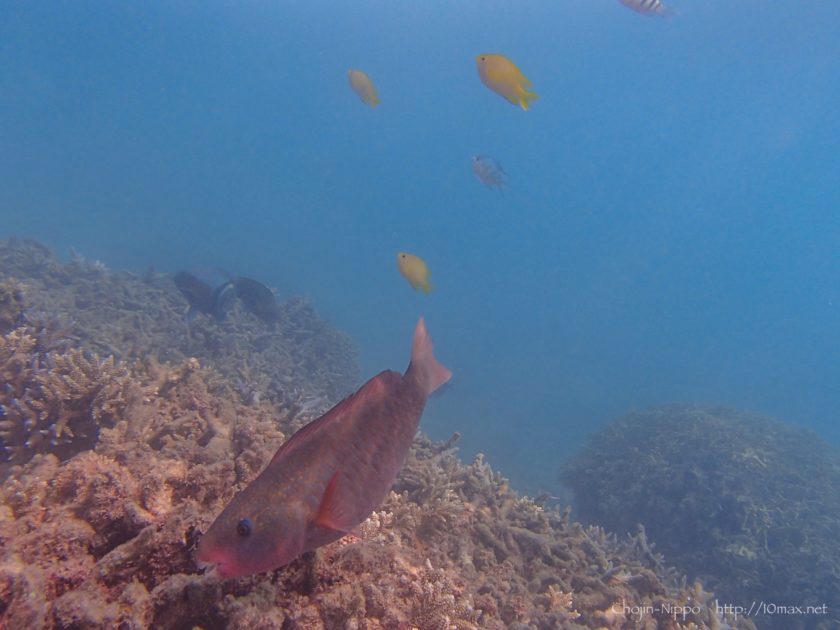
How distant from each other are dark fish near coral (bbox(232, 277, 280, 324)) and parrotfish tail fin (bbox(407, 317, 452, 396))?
912 centimetres

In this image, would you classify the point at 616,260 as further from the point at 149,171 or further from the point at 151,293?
A: the point at 151,293

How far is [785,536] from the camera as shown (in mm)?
11086

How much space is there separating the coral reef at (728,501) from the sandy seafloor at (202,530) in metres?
5.40

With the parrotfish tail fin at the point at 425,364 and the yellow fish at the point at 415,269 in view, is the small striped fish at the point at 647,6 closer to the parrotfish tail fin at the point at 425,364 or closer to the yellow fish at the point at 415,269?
the yellow fish at the point at 415,269

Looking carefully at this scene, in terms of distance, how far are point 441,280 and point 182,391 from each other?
87.4 m

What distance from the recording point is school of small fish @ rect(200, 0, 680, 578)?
4.99ft

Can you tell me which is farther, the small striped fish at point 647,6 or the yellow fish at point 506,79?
the small striped fish at point 647,6

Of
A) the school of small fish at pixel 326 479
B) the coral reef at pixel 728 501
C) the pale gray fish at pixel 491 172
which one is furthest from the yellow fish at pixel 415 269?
the coral reef at pixel 728 501

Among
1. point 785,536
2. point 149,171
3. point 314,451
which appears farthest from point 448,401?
point 149,171

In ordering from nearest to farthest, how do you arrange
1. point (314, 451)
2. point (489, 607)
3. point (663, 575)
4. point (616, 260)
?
1. point (314, 451)
2. point (489, 607)
3. point (663, 575)
4. point (616, 260)

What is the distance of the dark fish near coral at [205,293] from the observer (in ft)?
32.5

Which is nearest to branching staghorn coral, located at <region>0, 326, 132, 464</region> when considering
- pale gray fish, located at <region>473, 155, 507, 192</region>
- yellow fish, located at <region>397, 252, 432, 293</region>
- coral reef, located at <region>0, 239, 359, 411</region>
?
coral reef, located at <region>0, 239, 359, 411</region>

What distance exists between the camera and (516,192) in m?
177

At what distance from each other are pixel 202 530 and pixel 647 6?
8.83 m
